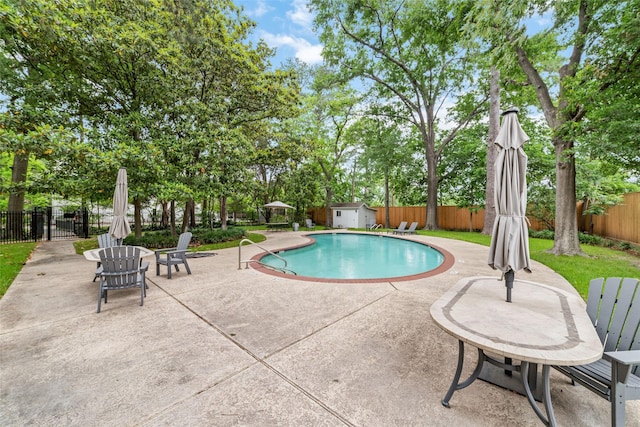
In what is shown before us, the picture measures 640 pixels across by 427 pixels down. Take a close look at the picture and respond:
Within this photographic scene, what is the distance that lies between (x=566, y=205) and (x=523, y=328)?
9.04 m

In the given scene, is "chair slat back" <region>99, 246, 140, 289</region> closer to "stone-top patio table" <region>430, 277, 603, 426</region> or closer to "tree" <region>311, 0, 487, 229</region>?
"stone-top patio table" <region>430, 277, 603, 426</region>

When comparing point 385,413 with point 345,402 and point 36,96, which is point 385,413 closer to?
point 345,402

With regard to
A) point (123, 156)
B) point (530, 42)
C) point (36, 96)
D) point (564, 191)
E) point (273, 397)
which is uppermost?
point (530, 42)

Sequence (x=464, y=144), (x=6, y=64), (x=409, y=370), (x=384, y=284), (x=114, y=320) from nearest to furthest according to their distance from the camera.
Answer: (x=409, y=370)
(x=114, y=320)
(x=384, y=284)
(x=6, y=64)
(x=464, y=144)

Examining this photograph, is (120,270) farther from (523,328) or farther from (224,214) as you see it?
(224,214)

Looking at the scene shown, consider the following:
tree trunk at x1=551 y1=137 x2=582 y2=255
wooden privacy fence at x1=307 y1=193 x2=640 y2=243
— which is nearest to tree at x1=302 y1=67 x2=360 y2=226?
wooden privacy fence at x1=307 y1=193 x2=640 y2=243

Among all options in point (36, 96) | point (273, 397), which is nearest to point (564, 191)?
point (273, 397)

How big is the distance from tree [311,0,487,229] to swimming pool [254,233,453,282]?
7.67 metres

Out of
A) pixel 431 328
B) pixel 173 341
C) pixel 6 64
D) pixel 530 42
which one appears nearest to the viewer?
pixel 173 341

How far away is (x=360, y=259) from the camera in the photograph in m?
9.59

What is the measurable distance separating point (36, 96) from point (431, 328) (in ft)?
41.8

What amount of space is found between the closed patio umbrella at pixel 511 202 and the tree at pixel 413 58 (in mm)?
11889

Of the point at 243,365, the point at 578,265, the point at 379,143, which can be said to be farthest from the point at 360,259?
the point at 379,143

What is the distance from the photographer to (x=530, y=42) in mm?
7949
